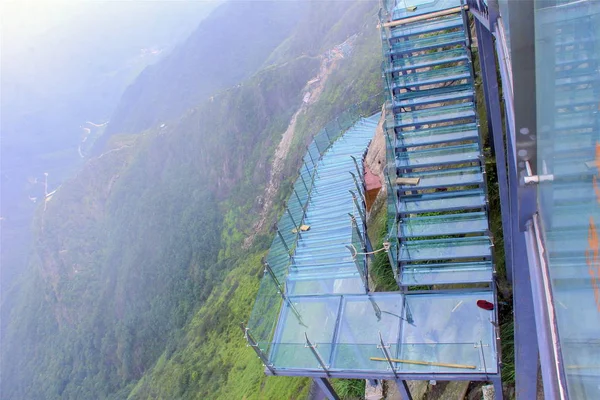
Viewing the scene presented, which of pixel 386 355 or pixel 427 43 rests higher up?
pixel 427 43

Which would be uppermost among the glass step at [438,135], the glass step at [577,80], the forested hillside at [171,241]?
the glass step at [577,80]

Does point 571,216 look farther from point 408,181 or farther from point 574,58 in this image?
point 408,181

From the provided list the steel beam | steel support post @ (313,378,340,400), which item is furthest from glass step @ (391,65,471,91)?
steel support post @ (313,378,340,400)

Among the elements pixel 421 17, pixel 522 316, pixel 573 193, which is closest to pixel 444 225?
pixel 522 316

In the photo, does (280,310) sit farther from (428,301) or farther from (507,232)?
(507,232)

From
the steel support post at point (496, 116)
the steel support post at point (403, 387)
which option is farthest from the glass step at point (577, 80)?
the steel support post at point (403, 387)

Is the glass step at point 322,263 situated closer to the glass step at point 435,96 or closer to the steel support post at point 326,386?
the steel support post at point 326,386

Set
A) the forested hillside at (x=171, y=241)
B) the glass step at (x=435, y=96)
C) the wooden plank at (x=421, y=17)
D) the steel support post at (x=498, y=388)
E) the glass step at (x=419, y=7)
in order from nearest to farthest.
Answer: the steel support post at (x=498, y=388), the glass step at (x=435, y=96), the wooden plank at (x=421, y=17), the glass step at (x=419, y=7), the forested hillside at (x=171, y=241)
